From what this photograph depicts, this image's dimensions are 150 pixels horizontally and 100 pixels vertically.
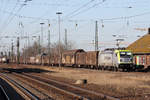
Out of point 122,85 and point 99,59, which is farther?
point 99,59

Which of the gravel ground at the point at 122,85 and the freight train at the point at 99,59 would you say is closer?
the gravel ground at the point at 122,85

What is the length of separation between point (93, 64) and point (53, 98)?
3641 centimetres

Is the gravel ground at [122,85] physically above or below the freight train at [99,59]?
below

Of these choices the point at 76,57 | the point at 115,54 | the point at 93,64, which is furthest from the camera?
the point at 76,57

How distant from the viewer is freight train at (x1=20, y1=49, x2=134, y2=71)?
40.3 meters

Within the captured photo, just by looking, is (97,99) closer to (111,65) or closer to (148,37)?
(111,65)

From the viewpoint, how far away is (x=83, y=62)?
56.3 meters

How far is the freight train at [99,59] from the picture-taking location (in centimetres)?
4034

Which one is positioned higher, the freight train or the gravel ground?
the freight train

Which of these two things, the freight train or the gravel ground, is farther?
the freight train

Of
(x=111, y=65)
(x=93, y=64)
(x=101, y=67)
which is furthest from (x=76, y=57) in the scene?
(x=111, y=65)

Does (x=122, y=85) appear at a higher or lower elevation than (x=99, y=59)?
lower

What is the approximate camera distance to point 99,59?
157ft

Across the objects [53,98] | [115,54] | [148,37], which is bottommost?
[53,98]
